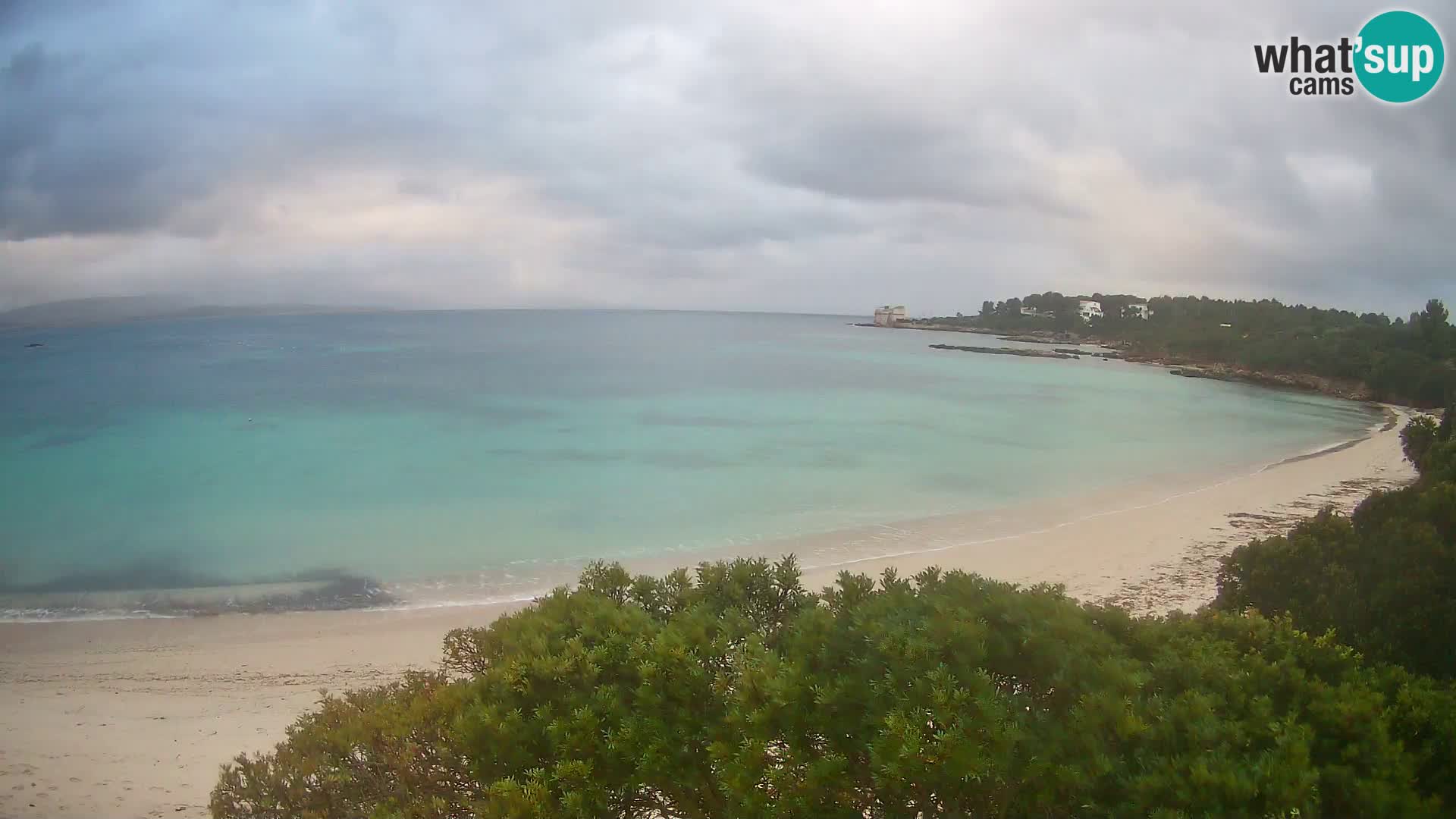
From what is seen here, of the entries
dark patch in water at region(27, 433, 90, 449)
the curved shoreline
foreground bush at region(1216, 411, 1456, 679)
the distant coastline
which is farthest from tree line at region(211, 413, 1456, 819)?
the distant coastline

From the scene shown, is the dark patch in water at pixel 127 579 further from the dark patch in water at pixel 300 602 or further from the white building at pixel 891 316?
the white building at pixel 891 316

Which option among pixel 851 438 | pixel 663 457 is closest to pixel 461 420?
pixel 663 457

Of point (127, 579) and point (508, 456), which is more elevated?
point (508, 456)

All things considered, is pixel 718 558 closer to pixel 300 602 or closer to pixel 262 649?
pixel 262 649

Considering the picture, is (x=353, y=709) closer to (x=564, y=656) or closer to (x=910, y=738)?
(x=564, y=656)

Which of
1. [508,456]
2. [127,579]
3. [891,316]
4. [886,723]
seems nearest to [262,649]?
[127,579]

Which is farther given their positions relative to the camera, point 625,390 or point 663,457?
point 625,390
